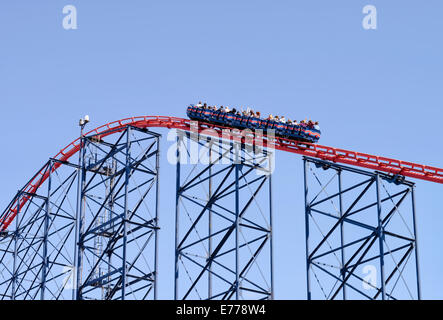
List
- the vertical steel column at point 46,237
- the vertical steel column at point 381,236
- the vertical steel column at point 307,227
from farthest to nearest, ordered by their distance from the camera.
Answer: the vertical steel column at point 46,237
the vertical steel column at point 307,227
the vertical steel column at point 381,236

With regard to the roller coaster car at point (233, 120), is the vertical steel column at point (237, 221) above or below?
below

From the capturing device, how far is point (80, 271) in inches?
1131

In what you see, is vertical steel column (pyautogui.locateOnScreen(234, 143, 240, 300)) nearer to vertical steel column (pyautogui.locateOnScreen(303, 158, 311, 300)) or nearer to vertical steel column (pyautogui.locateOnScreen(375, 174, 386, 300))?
vertical steel column (pyautogui.locateOnScreen(303, 158, 311, 300))

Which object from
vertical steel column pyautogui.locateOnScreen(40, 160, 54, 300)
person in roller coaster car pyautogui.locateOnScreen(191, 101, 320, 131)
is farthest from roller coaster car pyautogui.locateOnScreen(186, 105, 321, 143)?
vertical steel column pyautogui.locateOnScreen(40, 160, 54, 300)

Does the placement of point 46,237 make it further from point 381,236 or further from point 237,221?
point 381,236

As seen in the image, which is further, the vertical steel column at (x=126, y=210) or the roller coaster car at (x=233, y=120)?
the roller coaster car at (x=233, y=120)

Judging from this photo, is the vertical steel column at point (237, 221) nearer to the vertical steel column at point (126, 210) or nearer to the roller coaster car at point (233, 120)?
the roller coaster car at point (233, 120)

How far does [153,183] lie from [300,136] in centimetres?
541

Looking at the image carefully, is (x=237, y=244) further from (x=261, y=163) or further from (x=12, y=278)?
(x=12, y=278)

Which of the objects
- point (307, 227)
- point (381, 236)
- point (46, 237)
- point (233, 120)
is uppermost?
point (233, 120)

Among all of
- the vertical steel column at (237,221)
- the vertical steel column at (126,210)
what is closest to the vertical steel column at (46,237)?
the vertical steel column at (126,210)

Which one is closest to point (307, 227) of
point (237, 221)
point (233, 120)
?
point (237, 221)
